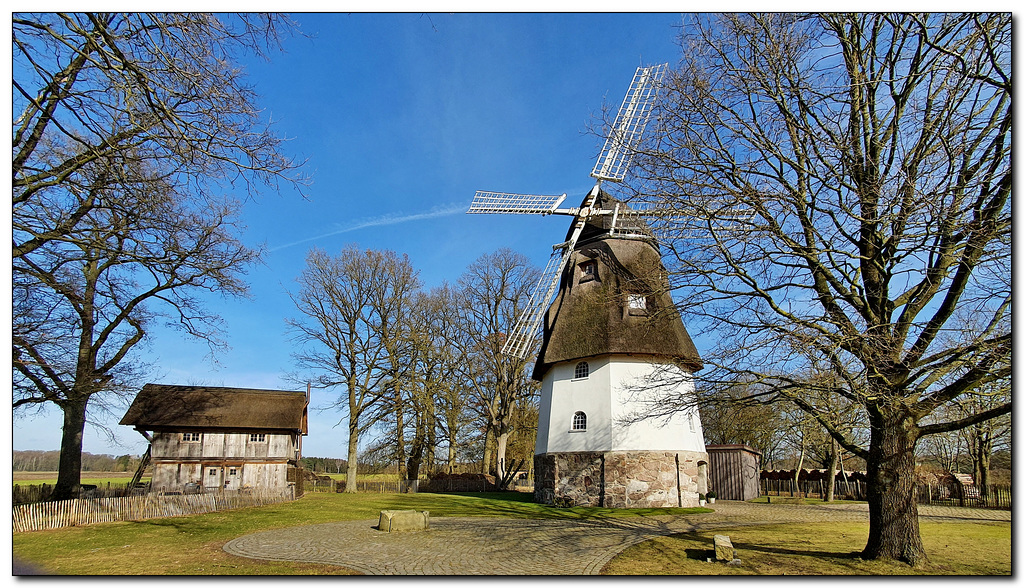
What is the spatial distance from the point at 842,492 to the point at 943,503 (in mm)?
8157

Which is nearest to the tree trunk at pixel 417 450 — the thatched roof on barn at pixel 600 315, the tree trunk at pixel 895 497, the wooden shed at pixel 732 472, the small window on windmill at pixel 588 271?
the thatched roof on barn at pixel 600 315

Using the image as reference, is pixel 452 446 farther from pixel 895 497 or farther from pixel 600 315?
pixel 895 497

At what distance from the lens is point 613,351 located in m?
21.2

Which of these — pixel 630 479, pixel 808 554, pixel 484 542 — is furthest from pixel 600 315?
pixel 808 554

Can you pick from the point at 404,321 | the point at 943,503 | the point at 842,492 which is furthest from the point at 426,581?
the point at 842,492

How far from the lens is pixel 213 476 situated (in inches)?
1040

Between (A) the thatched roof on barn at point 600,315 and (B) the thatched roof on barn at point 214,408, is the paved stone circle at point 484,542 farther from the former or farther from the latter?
(B) the thatched roof on barn at point 214,408

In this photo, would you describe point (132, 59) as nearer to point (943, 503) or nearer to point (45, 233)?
point (45, 233)

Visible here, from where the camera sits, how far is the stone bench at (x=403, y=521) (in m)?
14.1

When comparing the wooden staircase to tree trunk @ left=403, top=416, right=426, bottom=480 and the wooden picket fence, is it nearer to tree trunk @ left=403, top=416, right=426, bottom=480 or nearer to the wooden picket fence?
the wooden picket fence

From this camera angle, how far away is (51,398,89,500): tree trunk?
18109 mm

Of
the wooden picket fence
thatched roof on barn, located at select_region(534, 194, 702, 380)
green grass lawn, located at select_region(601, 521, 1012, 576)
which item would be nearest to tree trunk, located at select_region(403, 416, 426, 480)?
thatched roof on barn, located at select_region(534, 194, 702, 380)

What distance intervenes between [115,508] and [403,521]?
9.12m

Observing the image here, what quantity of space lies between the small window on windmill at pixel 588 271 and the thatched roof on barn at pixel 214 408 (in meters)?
15.9
